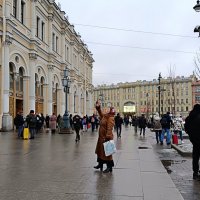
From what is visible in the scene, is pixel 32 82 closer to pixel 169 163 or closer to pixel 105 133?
pixel 169 163

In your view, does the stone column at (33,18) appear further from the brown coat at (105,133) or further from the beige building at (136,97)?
the beige building at (136,97)

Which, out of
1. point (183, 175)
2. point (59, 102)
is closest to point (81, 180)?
point (183, 175)

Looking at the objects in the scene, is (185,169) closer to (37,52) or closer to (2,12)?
(2,12)

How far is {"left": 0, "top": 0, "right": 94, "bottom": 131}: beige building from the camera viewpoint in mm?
28266

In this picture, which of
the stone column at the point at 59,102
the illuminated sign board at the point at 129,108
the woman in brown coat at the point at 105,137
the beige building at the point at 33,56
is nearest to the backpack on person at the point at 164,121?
the woman in brown coat at the point at 105,137

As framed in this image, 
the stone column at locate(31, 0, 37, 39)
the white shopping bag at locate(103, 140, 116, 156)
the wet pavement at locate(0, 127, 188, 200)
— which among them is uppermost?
the stone column at locate(31, 0, 37, 39)

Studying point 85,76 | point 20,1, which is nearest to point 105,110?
point 20,1

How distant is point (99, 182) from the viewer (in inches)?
301

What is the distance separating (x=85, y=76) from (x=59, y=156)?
5721cm

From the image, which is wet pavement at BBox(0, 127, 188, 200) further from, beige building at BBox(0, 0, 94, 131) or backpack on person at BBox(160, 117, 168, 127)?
beige building at BBox(0, 0, 94, 131)

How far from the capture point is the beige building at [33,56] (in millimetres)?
28266

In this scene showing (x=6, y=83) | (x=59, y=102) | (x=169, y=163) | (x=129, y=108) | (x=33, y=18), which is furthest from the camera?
(x=129, y=108)

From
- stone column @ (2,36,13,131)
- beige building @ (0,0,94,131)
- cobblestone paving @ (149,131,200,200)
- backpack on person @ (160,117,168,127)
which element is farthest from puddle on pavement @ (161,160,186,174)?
stone column @ (2,36,13,131)

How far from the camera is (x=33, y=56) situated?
34.8 m
